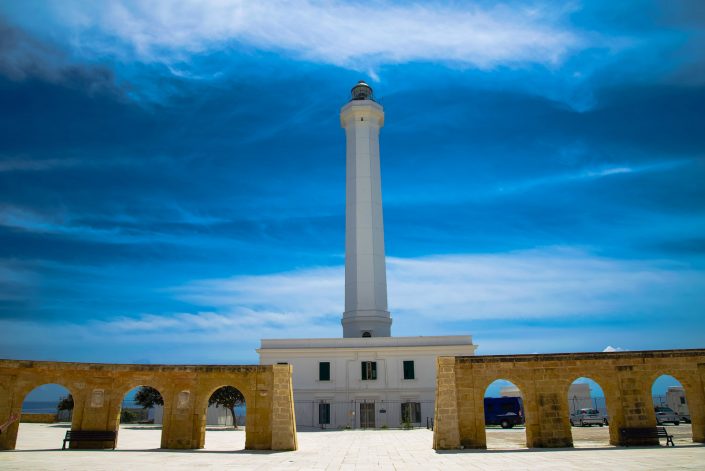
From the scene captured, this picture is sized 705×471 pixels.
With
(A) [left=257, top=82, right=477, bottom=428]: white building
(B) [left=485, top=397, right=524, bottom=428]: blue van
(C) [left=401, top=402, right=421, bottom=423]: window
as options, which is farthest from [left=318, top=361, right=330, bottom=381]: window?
(B) [left=485, top=397, right=524, bottom=428]: blue van

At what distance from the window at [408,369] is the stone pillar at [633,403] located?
1803cm

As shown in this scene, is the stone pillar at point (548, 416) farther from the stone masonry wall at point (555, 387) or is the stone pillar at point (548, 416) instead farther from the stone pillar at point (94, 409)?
the stone pillar at point (94, 409)

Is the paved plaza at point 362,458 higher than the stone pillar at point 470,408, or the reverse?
the stone pillar at point 470,408

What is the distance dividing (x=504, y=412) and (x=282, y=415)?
20.8 metres

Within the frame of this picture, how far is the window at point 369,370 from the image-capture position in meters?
36.2

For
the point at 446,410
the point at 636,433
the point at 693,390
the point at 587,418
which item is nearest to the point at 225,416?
the point at 587,418

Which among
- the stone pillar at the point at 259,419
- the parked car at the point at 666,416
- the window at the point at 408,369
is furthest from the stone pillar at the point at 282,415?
the parked car at the point at 666,416

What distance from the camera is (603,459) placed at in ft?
47.2

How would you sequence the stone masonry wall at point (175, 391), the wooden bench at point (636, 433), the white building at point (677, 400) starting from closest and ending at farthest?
the wooden bench at point (636, 433), the stone masonry wall at point (175, 391), the white building at point (677, 400)

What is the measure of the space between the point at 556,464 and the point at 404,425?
69.0 feet

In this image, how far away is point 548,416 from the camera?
18.6 metres

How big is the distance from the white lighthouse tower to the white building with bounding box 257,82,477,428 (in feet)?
0.24

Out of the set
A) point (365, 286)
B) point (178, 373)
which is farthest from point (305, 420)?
point (178, 373)

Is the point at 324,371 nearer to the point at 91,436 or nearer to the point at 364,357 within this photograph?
the point at 364,357
